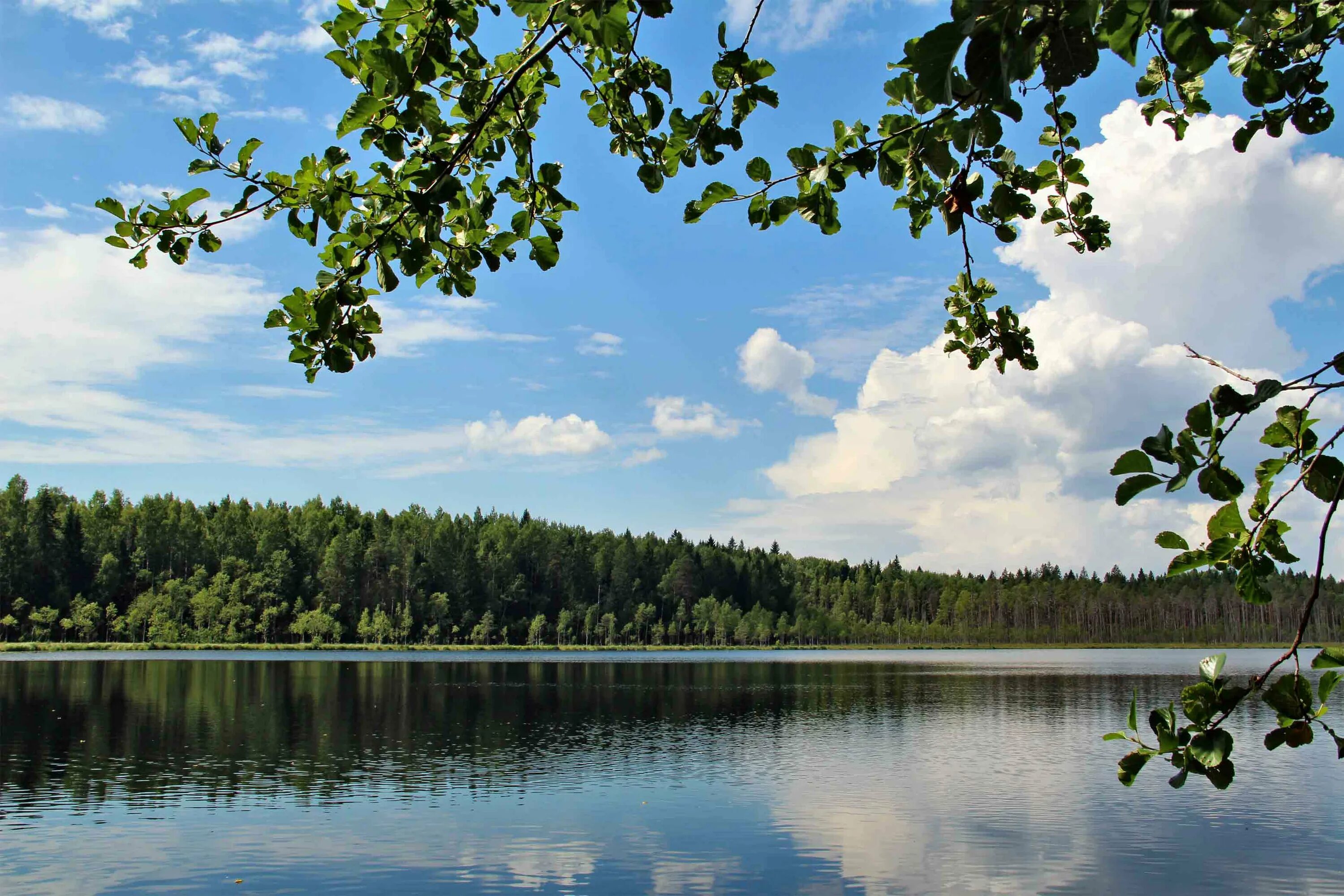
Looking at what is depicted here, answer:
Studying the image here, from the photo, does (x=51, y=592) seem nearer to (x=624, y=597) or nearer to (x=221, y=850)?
(x=624, y=597)

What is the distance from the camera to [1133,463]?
2484 mm

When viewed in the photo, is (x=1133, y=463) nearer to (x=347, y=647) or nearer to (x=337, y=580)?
(x=347, y=647)

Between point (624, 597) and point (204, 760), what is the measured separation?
153 metres

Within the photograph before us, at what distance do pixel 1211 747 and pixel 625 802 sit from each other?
2648 centimetres

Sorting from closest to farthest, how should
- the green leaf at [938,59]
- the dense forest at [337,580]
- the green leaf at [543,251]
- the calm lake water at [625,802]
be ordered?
the green leaf at [938,59] < the green leaf at [543,251] < the calm lake water at [625,802] < the dense forest at [337,580]

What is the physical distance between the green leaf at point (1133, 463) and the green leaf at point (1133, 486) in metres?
0.02

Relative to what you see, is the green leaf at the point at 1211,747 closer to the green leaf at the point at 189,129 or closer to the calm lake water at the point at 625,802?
the green leaf at the point at 189,129

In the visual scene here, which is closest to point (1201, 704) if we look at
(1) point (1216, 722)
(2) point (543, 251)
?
(1) point (1216, 722)

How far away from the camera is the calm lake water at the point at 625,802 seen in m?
20.3

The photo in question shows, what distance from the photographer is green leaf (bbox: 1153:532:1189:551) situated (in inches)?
117

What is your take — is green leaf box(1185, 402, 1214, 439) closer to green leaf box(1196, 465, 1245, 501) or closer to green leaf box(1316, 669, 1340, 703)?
green leaf box(1196, 465, 1245, 501)

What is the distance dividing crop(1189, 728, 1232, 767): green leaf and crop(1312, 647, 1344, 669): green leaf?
42 centimetres

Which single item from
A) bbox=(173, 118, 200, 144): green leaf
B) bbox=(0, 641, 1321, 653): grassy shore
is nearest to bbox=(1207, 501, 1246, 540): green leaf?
bbox=(173, 118, 200, 144): green leaf

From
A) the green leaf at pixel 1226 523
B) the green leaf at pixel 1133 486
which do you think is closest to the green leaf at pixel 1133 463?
the green leaf at pixel 1133 486
